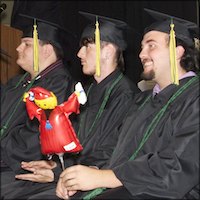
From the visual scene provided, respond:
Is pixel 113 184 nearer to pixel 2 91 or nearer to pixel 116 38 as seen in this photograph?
pixel 116 38

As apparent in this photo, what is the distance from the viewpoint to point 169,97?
212cm

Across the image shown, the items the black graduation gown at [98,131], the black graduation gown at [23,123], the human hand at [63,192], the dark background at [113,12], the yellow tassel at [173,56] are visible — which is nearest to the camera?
the human hand at [63,192]

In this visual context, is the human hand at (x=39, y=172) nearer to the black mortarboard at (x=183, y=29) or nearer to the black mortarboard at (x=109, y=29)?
the black mortarboard at (x=109, y=29)

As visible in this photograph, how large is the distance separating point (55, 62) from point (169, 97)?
1.02m

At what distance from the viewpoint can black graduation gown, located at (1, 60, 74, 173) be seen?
2.67 meters

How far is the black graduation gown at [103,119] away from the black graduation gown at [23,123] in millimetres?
222

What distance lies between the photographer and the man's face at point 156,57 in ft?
7.33

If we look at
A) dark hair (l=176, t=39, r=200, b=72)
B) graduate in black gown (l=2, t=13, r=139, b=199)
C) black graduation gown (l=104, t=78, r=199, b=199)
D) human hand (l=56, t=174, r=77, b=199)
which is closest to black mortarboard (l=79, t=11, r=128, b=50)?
graduate in black gown (l=2, t=13, r=139, b=199)

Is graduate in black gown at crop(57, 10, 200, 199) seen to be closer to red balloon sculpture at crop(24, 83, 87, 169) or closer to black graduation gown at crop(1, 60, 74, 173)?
red balloon sculpture at crop(24, 83, 87, 169)

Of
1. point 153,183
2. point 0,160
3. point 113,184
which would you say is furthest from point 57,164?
point 153,183

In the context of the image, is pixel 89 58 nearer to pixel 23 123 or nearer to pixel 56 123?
pixel 23 123

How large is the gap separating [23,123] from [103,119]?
542mm

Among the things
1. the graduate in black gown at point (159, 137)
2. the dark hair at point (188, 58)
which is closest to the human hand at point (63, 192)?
the graduate in black gown at point (159, 137)

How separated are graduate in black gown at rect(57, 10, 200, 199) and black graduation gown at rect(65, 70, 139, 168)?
0.13 meters
